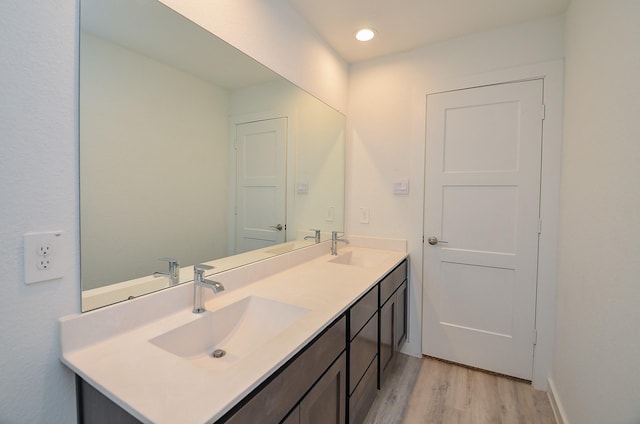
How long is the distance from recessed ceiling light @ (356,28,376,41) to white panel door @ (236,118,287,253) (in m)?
0.89

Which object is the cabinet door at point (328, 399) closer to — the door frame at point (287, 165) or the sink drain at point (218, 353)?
the sink drain at point (218, 353)

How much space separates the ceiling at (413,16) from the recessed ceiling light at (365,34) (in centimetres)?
4

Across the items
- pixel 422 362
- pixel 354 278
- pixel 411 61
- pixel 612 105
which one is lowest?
pixel 422 362

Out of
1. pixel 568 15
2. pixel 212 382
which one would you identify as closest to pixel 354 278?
pixel 212 382

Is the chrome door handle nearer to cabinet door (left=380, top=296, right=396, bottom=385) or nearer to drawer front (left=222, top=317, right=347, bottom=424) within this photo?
cabinet door (left=380, top=296, right=396, bottom=385)

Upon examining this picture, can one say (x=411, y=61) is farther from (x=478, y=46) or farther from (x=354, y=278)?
(x=354, y=278)

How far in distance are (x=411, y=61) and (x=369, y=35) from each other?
43 centimetres

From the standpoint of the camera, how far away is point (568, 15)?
1733mm

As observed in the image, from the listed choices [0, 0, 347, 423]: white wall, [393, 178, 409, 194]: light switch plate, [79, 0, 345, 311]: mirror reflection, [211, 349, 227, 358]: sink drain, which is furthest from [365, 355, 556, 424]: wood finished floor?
[0, 0, 347, 423]: white wall

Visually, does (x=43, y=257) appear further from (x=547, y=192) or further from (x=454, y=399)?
(x=547, y=192)

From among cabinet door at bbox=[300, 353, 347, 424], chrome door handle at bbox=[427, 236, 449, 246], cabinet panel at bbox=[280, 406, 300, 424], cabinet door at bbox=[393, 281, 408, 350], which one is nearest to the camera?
cabinet panel at bbox=[280, 406, 300, 424]

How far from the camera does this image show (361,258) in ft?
7.70

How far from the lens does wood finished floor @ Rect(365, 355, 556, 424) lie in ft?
5.51

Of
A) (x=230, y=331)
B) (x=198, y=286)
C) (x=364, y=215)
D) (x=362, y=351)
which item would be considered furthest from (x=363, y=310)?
(x=364, y=215)
